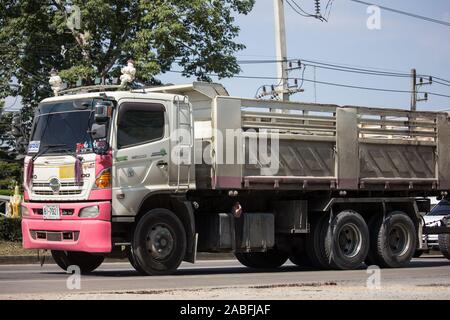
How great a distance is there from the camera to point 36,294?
11055 millimetres

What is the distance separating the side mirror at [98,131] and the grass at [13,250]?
8772mm

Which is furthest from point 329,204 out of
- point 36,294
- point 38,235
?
point 36,294

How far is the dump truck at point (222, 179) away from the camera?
1421cm

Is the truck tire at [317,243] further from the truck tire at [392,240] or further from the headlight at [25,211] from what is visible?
the headlight at [25,211]

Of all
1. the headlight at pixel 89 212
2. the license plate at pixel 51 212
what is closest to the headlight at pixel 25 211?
the license plate at pixel 51 212

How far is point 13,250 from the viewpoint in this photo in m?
22.5

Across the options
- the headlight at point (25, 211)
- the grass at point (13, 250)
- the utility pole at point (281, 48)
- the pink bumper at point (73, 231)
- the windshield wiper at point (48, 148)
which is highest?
the utility pole at point (281, 48)

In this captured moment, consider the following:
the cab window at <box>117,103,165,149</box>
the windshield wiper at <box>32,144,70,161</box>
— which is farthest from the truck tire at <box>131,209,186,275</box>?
the windshield wiper at <box>32,144,70,161</box>

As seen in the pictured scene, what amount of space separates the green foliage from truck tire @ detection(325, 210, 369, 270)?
34.5 ft

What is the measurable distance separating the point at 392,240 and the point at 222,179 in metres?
4.56

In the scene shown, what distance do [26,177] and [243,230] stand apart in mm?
3977

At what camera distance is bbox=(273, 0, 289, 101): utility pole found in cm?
2681

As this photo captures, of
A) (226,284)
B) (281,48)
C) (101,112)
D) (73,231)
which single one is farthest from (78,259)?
(281,48)

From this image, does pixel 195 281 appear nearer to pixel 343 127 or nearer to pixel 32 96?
pixel 343 127
